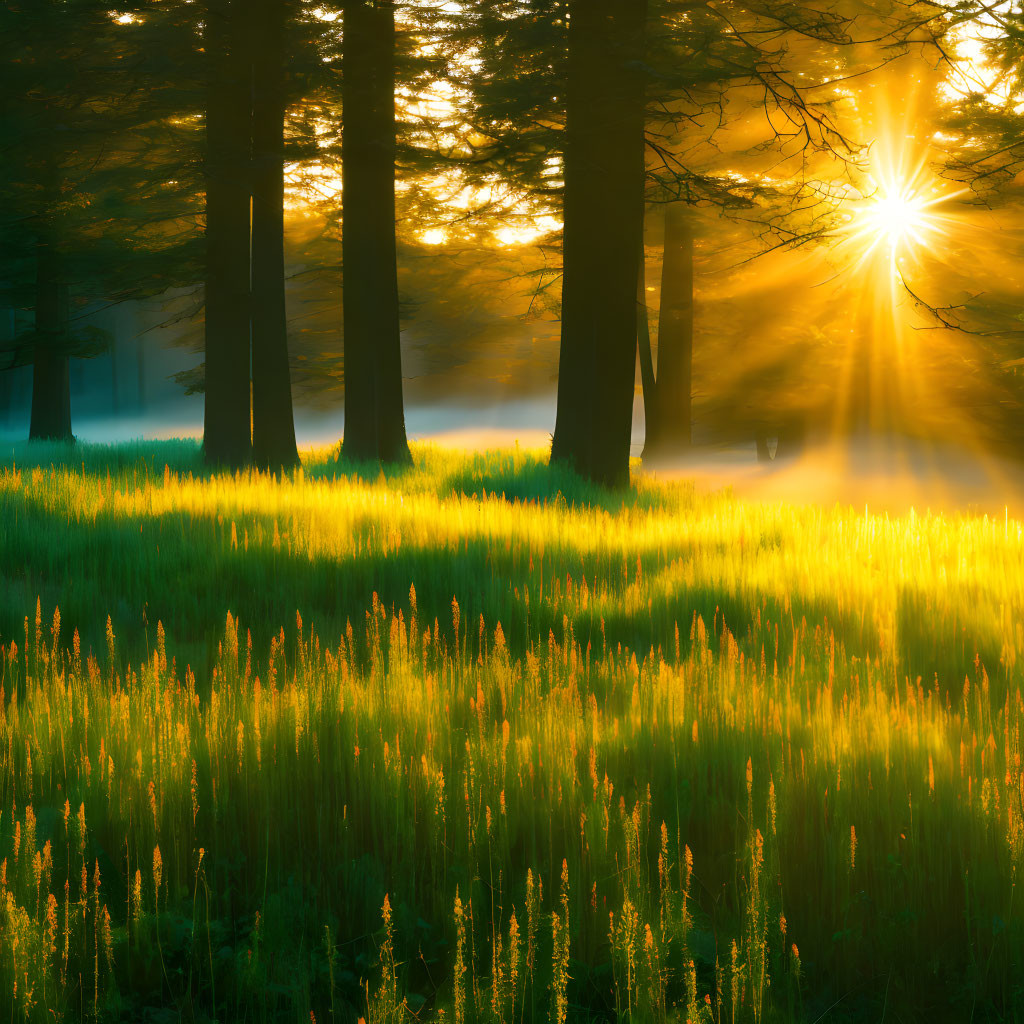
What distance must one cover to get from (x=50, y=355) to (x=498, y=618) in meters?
20.6

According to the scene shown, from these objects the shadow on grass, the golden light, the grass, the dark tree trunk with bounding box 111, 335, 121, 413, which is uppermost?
the golden light

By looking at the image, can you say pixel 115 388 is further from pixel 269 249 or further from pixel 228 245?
pixel 269 249

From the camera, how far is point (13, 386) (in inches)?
1761

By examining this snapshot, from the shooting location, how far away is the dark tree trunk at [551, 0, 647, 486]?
1084 cm

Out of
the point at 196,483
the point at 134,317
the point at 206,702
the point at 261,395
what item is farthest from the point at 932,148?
the point at 134,317

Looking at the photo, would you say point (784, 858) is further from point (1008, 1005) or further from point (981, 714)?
point (981, 714)

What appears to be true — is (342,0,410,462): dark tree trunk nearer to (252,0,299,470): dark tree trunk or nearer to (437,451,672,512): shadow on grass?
(252,0,299,470): dark tree trunk

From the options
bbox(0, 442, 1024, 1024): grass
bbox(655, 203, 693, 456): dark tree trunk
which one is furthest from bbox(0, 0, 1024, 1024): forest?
bbox(655, 203, 693, 456): dark tree trunk

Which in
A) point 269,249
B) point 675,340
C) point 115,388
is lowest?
point 675,340

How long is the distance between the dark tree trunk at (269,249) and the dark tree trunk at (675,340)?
8466 mm

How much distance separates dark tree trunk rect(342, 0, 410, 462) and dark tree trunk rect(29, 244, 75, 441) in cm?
1035

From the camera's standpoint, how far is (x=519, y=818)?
2865 mm

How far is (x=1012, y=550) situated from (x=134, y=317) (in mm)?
46916

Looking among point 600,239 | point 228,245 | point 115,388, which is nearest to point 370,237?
point 228,245
